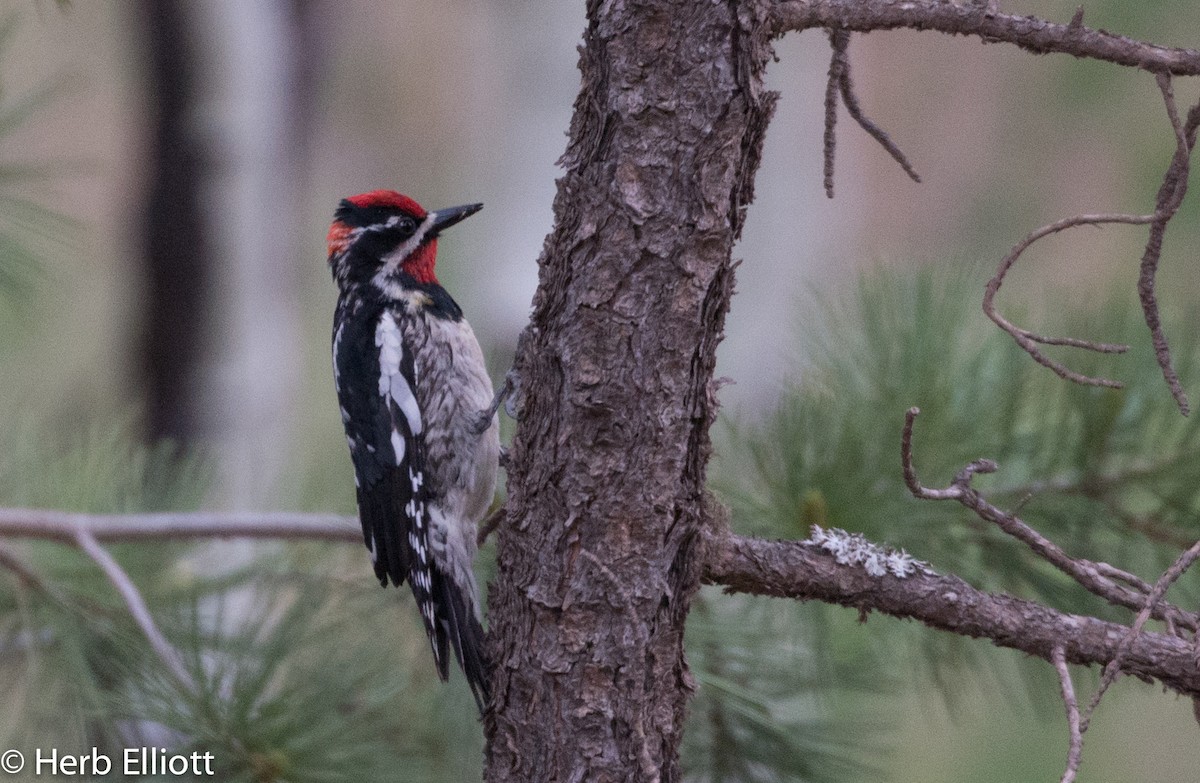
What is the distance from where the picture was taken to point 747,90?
0.96m

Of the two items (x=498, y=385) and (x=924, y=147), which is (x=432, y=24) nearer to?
(x=924, y=147)

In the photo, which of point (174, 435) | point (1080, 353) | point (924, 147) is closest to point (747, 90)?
point (1080, 353)

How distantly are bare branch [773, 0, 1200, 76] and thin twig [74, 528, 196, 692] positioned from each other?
3.32 feet

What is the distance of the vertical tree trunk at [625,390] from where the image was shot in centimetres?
97

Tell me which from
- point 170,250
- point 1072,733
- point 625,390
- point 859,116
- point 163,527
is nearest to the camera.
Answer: point 1072,733

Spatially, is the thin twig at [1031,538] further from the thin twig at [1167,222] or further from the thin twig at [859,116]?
the thin twig at [859,116]

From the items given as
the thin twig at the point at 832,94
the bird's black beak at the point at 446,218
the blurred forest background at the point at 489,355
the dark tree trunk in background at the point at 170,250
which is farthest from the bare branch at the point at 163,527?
the dark tree trunk in background at the point at 170,250

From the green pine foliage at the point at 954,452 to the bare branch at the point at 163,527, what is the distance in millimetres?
537

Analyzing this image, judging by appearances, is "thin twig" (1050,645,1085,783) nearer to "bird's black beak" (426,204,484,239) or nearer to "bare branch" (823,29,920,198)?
"bare branch" (823,29,920,198)

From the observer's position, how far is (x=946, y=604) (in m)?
1.04

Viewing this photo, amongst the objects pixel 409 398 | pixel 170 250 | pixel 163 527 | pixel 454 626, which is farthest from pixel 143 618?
pixel 170 250

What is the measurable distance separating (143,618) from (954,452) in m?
1.04

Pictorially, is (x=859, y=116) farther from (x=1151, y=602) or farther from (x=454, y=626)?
(x=454, y=626)

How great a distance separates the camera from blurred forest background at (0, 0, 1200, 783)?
1.51 m
